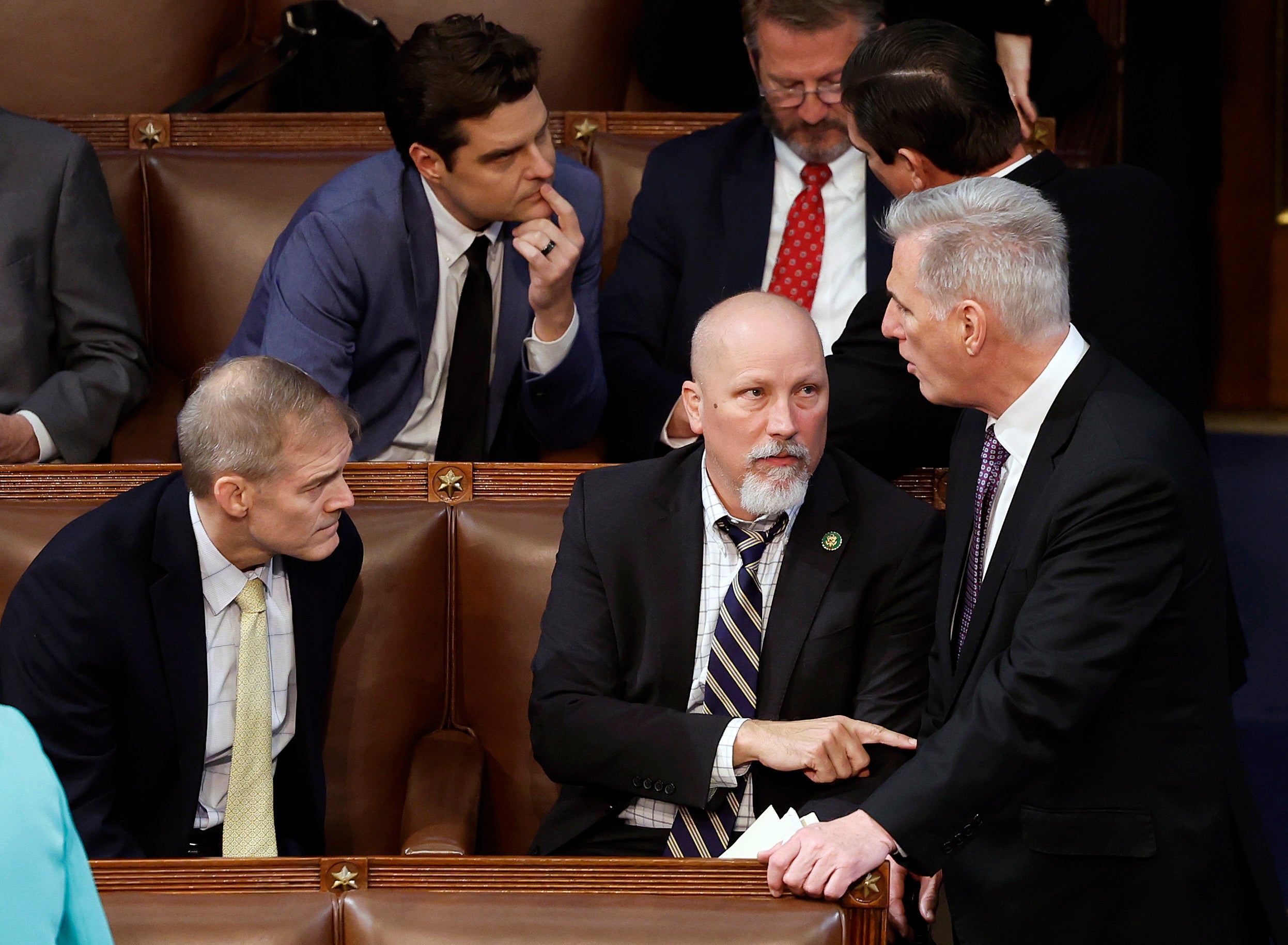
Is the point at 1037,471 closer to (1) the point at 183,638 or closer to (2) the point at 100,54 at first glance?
(1) the point at 183,638

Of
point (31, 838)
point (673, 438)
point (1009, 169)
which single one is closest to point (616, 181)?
point (673, 438)

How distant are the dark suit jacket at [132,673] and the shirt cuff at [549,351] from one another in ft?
2.08

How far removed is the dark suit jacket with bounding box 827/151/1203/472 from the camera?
2.19 meters

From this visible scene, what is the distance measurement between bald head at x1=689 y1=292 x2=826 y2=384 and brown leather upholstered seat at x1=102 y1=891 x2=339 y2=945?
93 cm

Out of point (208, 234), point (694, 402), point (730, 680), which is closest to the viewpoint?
point (730, 680)

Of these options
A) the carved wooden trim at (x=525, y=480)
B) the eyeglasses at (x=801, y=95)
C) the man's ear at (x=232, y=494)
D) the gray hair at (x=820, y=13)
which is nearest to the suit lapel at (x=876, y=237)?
the eyeglasses at (x=801, y=95)

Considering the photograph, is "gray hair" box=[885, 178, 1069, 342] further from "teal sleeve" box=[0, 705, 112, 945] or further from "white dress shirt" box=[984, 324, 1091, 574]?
"teal sleeve" box=[0, 705, 112, 945]

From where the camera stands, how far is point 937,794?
5.49 ft

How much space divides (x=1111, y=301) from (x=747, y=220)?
A: 0.78 metres

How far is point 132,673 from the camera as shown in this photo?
1.94 metres

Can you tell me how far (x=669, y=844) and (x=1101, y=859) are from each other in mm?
534

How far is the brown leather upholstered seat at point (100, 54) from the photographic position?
318 cm

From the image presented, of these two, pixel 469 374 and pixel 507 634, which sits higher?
pixel 469 374

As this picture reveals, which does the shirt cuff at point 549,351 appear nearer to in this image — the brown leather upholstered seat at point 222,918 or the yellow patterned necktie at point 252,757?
the yellow patterned necktie at point 252,757
